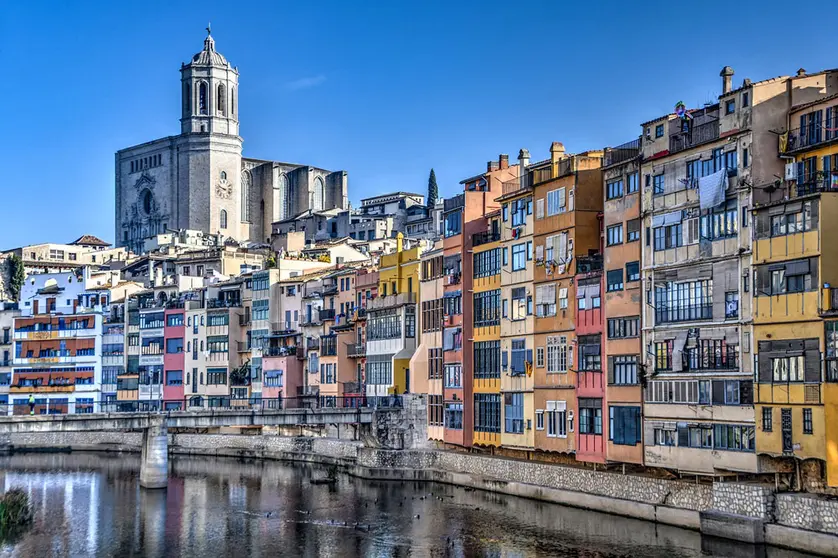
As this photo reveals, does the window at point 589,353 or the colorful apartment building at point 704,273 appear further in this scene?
the window at point 589,353

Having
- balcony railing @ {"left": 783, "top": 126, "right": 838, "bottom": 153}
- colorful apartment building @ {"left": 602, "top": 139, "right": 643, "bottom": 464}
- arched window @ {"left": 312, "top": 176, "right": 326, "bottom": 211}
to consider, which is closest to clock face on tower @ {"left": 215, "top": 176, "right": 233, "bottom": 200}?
arched window @ {"left": 312, "top": 176, "right": 326, "bottom": 211}

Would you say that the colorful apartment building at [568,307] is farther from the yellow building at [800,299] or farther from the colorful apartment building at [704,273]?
the yellow building at [800,299]

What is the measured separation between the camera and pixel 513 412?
64625mm

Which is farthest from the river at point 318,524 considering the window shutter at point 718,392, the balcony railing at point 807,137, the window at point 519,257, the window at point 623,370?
the balcony railing at point 807,137

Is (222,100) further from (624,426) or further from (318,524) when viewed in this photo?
(624,426)

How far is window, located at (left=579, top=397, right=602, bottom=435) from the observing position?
57.4m

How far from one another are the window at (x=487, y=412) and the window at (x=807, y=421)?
22913 millimetres

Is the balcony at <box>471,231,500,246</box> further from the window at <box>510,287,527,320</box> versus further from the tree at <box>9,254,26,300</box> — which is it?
the tree at <box>9,254,26,300</box>

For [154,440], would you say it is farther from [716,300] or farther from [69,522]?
[716,300]

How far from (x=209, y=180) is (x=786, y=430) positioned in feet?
454

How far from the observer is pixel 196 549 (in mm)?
53219

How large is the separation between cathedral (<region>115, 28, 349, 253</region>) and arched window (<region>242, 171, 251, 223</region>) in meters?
0.14

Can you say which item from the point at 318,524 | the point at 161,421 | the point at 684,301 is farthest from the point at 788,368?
the point at 161,421

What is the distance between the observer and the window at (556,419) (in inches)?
2367
